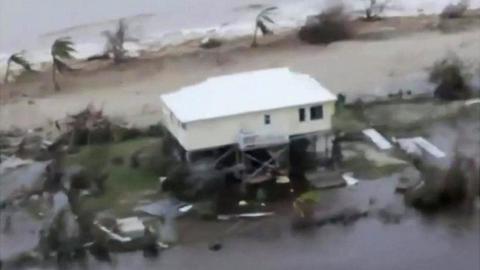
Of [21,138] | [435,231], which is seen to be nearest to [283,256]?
[435,231]

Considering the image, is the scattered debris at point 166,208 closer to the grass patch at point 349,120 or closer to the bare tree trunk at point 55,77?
the grass patch at point 349,120

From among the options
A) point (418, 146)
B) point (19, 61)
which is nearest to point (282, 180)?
point (418, 146)

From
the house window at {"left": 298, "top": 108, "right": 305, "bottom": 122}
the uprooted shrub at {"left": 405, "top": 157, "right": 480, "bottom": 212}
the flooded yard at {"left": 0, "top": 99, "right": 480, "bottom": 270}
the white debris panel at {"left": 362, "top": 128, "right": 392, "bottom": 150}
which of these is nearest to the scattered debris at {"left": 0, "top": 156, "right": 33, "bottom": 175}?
the flooded yard at {"left": 0, "top": 99, "right": 480, "bottom": 270}

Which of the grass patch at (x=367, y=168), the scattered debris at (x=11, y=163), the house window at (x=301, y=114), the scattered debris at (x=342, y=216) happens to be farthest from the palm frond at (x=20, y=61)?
the scattered debris at (x=342, y=216)

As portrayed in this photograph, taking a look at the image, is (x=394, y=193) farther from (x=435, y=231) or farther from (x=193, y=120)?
(x=193, y=120)

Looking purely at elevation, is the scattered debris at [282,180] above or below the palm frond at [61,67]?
below

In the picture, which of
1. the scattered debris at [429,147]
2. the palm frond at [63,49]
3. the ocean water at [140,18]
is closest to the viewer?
the scattered debris at [429,147]

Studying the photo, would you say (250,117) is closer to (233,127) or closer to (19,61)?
(233,127)

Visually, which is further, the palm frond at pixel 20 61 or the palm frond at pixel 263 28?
the palm frond at pixel 263 28
